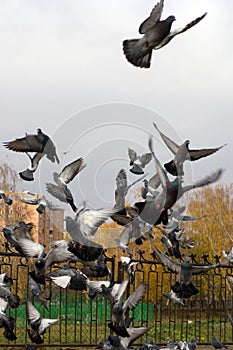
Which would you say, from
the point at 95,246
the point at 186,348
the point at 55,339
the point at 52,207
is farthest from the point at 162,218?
the point at 55,339

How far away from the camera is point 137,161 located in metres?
4.01

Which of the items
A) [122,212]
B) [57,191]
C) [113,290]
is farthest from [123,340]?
[57,191]

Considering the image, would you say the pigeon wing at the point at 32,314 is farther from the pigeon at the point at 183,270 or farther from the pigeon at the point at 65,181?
the pigeon at the point at 65,181

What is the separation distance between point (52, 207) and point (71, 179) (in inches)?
8.5

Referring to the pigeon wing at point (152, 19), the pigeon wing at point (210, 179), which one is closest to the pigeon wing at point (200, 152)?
the pigeon wing at point (210, 179)

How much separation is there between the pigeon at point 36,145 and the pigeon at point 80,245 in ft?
1.44

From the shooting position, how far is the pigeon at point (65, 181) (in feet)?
13.2

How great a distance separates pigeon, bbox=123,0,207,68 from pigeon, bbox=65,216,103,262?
0.96m

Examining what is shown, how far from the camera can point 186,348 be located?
466cm

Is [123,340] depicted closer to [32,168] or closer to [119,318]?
[119,318]

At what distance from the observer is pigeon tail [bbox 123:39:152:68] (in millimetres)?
3797

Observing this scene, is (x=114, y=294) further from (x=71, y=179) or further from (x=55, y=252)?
(x=71, y=179)

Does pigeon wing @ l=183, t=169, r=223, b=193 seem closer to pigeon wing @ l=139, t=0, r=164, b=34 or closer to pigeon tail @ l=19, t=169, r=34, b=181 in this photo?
pigeon wing @ l=139, t=0, r=164, b=34

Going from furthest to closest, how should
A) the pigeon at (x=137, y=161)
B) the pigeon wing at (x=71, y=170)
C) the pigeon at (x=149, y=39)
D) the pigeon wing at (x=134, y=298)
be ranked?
the pigeon wing at (x=134, y=298) → the pigeon wing at (x=71, y=170) → the pigeon at (x=137, y=161) → the pigeon at (x=149, y=39)
